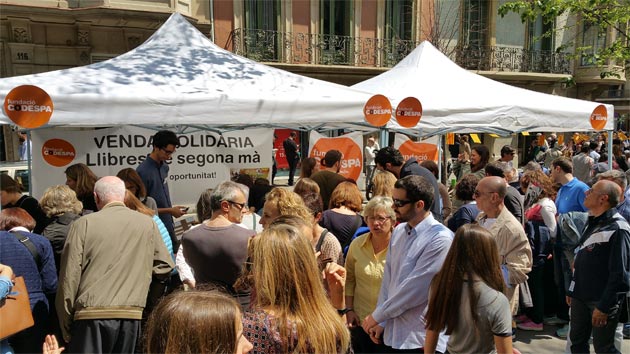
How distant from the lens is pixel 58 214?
3.97 meters

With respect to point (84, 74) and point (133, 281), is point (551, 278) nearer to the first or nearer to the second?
point (133, 281)

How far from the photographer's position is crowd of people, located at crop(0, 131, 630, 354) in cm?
196

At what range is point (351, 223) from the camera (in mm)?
4203

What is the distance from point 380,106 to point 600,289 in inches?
125

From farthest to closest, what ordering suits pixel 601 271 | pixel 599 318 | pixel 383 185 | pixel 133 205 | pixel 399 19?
pixel 399 19 → pixel 383 185 → pixel 133 205 → pixel 601 271 → pixel 599 318

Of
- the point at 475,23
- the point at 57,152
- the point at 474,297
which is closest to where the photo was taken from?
the point at 474,297

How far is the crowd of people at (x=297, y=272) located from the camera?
1959 millimetres

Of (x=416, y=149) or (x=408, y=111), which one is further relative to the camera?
(x=416, y=149)

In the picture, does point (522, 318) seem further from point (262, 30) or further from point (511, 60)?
point (511, 60)

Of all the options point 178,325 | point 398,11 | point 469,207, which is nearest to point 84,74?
point 469,207

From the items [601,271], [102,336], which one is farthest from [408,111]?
[102,336]

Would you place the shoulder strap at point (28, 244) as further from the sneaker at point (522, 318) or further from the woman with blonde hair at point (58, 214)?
the sneaker at point (522, 318)

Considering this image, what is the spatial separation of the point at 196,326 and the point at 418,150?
270 inches

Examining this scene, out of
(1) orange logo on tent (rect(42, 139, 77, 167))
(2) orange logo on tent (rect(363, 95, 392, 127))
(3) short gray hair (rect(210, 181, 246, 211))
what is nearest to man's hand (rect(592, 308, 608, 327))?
(3) short gray hair (rect(210, 181, 246, 211))
